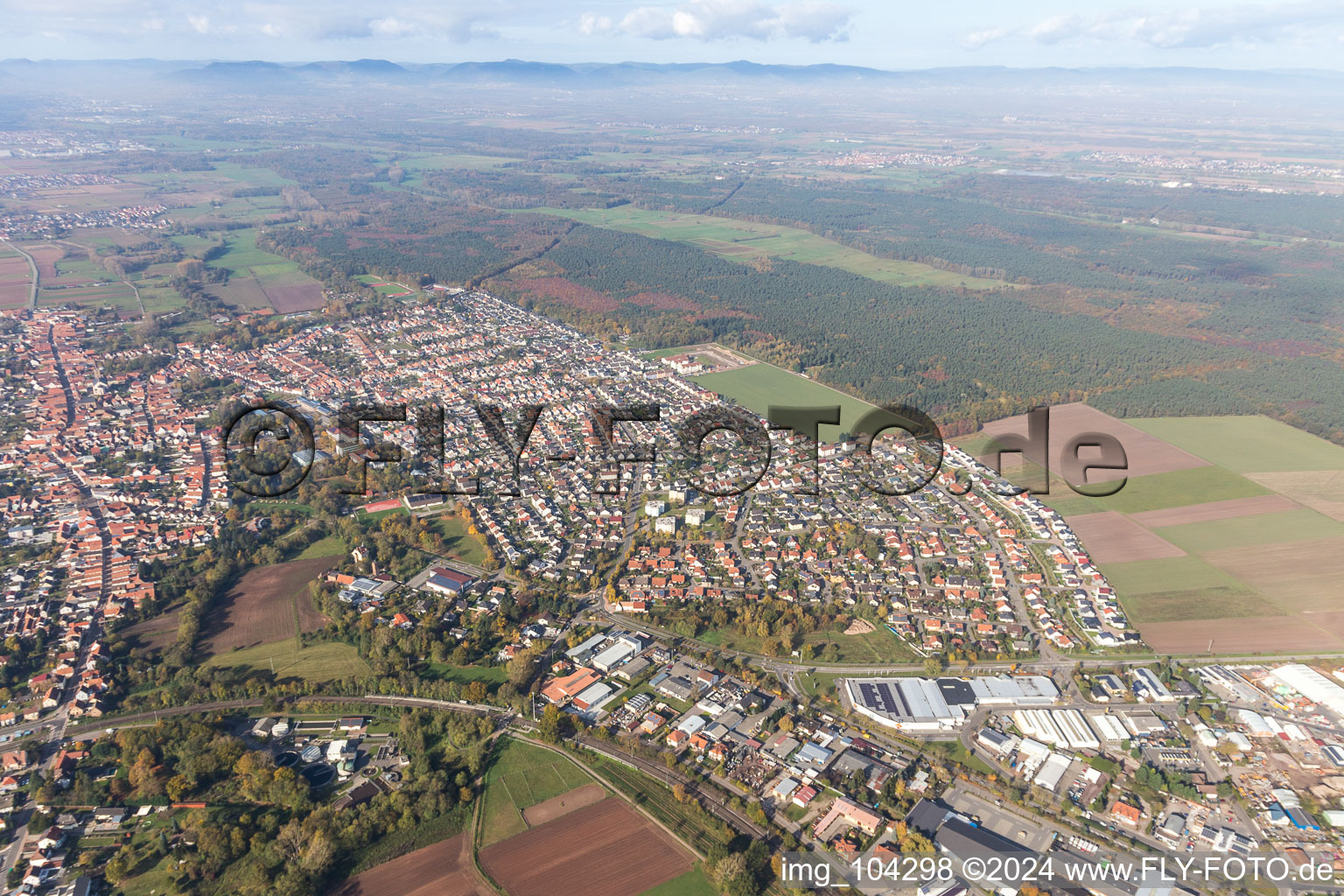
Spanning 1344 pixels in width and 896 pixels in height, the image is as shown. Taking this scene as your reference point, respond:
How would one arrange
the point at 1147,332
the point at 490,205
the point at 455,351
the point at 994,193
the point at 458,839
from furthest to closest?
the point at 994,193, the point at 490,205, the point at 1147,332, the point at 455,351, the point at 458,839

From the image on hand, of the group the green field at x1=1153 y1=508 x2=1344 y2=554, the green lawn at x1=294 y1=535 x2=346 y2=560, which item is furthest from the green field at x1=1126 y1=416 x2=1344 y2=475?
the green lawn at x1=294 y1=535 x2=346 y2=560

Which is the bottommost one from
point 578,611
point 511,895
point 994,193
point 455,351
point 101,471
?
point 511,895

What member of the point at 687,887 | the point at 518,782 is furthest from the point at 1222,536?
the point at 518,782

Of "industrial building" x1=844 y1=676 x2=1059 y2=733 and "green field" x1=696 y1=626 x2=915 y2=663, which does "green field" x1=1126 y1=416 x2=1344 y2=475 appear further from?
"green field" x1=696 y1=626 x2=915 y2=663

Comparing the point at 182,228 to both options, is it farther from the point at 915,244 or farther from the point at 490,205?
the point at 915,244

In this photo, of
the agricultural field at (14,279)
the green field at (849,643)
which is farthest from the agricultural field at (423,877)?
the agricultural field at (14,279)

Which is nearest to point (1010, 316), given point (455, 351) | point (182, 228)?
point (455, 351)
